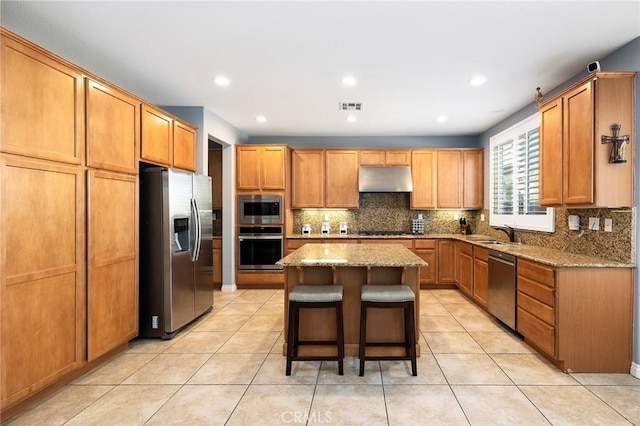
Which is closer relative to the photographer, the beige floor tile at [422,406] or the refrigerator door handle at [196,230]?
the beige floor tile at [422,406]

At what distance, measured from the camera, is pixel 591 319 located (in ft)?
8.93

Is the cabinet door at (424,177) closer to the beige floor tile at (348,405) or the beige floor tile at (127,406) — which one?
the beige floor tile at (348,405)

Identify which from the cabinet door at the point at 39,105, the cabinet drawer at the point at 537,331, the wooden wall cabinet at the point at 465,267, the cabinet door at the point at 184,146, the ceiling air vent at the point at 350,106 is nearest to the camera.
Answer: the cabinet door at the point at 39,105

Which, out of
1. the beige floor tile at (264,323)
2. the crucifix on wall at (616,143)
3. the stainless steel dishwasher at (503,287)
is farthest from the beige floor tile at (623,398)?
the beige floor tile at (264,323)

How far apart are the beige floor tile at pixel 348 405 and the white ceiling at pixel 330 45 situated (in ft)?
8.92

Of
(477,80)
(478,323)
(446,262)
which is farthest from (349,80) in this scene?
(446,262)

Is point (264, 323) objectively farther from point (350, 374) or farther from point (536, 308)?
point (536, 308)

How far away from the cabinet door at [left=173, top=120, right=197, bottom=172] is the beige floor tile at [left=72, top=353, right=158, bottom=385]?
6.68 feet

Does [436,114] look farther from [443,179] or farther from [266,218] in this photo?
[266,218]

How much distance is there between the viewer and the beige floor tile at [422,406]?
2125mm

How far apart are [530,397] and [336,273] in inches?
67.1

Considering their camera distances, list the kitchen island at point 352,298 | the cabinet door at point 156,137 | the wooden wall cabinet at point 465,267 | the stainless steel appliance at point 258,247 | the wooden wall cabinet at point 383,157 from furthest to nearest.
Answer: the wooden wall cabinet at point 383,157
the stainless steel appliance at point 258,247
the wooden wall cabinet at point 465,267
the cabinet door at point 156,137
the kitchen island at point 352,298

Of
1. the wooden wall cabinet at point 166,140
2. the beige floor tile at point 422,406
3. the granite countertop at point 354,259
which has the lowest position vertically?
the beige floor tile at point 422,406

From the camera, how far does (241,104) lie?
4.34 m
